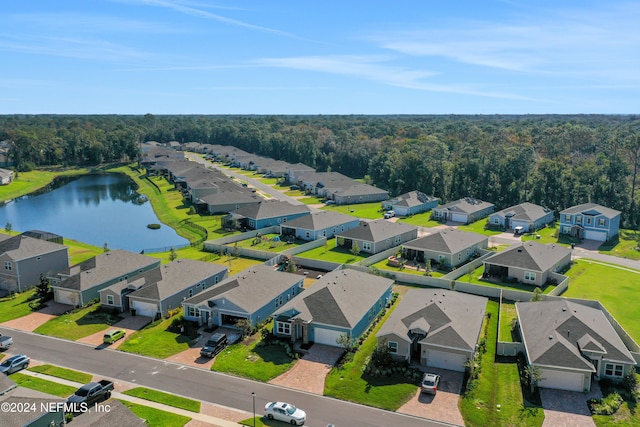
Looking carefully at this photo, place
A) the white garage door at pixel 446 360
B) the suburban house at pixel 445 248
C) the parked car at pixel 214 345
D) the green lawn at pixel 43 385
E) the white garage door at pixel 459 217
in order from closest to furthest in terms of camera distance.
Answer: the green lawn at pixel 43 385 < the white garage door at pixel 446 360 < the parked car at pixel 214 345 < the suburban house at pixel 445 248 < the white garage door at pixel 459 217

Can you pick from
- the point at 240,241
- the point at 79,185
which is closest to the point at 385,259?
the point at 240,241

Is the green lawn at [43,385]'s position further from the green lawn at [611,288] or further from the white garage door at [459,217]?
the white garage door at [459,217]

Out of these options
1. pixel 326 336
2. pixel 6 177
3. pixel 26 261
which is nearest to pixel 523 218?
pixel 326 336

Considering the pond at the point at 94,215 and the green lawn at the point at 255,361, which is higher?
the green lawn at the point at 255,361

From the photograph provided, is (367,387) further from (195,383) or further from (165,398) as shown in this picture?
(165,398)

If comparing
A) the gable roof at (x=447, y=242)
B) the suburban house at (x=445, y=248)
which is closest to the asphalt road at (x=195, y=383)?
the suburban house at (x=445, y=248)
